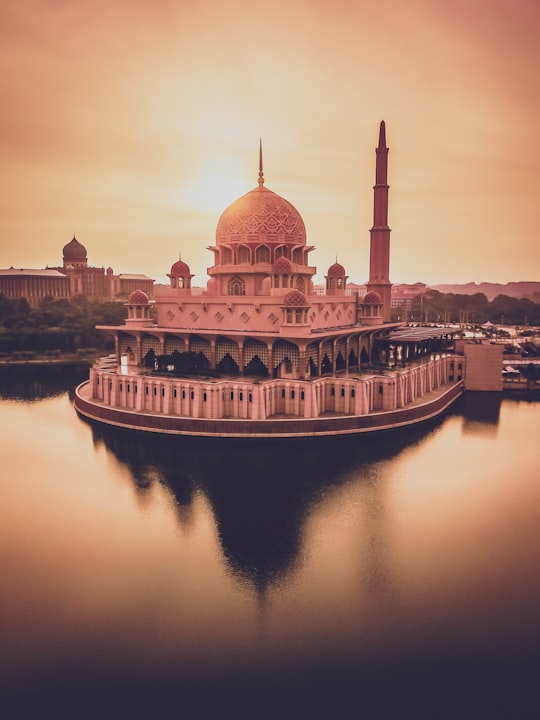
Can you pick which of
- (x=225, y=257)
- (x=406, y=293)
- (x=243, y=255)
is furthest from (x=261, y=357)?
(x=406, y=293)

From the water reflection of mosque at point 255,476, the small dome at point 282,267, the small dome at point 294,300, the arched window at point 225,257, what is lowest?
the water reflection of mosque at point 255,476

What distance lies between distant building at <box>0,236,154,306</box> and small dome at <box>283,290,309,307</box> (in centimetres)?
7476

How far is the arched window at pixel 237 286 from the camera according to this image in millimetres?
39812

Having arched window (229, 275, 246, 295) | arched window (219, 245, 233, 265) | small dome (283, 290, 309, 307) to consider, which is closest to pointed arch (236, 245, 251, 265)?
arched window (219, 245, 233, 265)

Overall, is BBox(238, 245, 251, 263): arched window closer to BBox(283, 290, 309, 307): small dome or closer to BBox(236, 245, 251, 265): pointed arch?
BBox(236, 245, 251, 265): pointed arch

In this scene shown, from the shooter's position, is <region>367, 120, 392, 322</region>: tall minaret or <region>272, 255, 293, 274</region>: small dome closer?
<region>272, 255, 293, 274</region>: small dome

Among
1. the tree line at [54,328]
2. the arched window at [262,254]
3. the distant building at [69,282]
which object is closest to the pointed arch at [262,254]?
the arched window at [262,254]

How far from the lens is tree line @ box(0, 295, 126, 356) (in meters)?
64.5

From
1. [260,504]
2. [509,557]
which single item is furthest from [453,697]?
[260,504]

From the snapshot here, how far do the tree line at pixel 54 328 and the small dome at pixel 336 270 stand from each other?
3571cm

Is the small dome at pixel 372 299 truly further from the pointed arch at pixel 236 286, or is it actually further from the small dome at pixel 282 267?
the pointed arch at pixel 236 286

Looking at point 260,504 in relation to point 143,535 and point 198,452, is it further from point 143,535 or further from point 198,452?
point 198,452

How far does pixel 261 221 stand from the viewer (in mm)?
39562

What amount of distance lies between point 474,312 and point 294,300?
8077 centimetres
